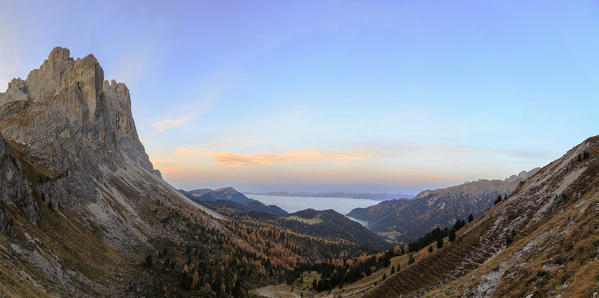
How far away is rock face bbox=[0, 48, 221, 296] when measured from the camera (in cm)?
4603

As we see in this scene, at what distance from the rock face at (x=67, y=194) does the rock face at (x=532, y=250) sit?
54.3 m

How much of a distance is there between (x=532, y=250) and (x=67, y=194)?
381 feet

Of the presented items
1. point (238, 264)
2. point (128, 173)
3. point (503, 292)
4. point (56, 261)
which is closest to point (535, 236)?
point (503, 292)

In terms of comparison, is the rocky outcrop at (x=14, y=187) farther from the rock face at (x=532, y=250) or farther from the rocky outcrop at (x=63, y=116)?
the rock face at (x=532, y=250)

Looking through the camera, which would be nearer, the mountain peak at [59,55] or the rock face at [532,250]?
the rock face at [532,250]

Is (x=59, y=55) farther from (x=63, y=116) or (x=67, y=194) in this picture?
(x=67, y=194)

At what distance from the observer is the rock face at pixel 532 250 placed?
87.6 ft

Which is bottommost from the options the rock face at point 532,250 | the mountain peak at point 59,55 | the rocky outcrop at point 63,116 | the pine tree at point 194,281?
the pine tree at point 194,281

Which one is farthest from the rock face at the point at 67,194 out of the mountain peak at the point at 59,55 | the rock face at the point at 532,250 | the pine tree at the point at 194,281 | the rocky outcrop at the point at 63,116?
the rock face at the point at 532,250

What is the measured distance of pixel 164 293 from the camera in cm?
7919

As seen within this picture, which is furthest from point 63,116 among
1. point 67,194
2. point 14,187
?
point 14,187

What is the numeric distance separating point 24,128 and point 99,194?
1294 inches

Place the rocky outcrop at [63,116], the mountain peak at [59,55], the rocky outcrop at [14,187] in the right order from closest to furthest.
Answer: the rocky outcrop at [14,187] < the rocky outcrop at [63,116] < the mountain peak at [59,55]

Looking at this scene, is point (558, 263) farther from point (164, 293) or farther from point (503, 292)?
point (164, 293)
